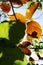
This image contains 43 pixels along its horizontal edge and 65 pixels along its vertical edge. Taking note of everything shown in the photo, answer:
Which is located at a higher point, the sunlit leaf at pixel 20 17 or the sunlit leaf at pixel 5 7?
the sunlit leaf at pixel 5 7

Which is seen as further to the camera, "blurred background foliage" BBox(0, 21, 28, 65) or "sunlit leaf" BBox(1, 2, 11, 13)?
"sunlit leaf" BBox(1, 2, 11, 13)

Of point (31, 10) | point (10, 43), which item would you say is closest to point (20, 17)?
point (31, 10)

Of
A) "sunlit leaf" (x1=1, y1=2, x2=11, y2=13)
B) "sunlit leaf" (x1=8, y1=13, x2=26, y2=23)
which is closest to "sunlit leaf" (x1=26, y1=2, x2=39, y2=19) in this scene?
"sunlit leaf" (x1=8, y1=13, x2=26, y2=23)

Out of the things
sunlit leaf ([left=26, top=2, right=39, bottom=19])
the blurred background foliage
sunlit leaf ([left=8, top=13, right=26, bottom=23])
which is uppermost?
sunlit leaf ([left=26, top=2, right=39, bottom=19])

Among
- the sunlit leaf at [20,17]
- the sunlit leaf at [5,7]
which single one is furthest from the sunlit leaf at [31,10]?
the sunlit leaf at [5,7]

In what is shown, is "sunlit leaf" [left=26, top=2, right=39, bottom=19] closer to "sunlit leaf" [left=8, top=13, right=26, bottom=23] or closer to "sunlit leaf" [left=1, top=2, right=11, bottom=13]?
"sunlit leaf" [left=8, top=13, right=26, bottom=23]

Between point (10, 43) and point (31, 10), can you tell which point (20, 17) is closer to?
point (31, 10)

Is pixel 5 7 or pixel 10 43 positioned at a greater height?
pixel 5 7

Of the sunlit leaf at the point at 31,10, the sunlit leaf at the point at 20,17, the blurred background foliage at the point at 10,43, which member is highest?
the sunlit leaf at the point at 31,10

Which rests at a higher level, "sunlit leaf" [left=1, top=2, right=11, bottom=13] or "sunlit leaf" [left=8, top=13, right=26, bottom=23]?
"sunlit leaf" [left=1, top=2, right=11, bottom=13]

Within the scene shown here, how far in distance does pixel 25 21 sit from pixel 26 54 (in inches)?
9.8

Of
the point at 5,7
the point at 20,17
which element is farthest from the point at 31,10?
the point at 5,7

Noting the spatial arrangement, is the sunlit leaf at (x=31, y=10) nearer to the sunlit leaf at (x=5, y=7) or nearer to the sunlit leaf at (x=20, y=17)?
the sunlit leaf at (x=20, y=17)

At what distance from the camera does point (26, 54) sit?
3.52 feet
